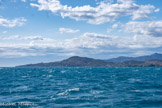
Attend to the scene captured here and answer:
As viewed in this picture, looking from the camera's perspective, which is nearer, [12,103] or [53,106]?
[53,106]

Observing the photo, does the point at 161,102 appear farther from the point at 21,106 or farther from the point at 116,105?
the point at 21,106

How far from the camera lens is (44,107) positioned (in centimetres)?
2805

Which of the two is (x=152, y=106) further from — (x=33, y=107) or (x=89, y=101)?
(x=33, y=107)

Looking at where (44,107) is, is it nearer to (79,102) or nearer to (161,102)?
(79,102)

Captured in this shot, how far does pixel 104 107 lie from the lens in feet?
93.1

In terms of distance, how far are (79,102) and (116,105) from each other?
5.72 meters

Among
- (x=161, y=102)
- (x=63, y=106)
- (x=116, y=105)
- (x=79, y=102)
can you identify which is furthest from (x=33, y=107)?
(x=161, y=102)

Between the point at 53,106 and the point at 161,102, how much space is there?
1643cm

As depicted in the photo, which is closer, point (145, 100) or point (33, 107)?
point (33, 107)

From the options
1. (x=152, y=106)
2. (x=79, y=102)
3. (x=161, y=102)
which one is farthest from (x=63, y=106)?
(x=161, y=102)

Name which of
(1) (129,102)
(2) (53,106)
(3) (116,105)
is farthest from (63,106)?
(1) (129,102)

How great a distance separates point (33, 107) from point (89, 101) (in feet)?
28.6

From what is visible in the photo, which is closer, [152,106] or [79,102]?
[152,106]

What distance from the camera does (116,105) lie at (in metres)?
29.5
